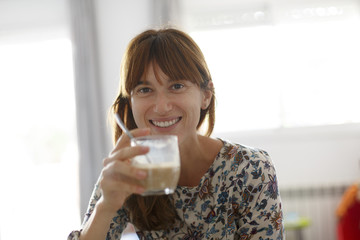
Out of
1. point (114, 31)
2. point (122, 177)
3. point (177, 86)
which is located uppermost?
point (114, 31)

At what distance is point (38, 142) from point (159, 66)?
4181 mm

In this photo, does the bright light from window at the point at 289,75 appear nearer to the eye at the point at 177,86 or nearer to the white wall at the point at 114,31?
the white wall at the point at 114,31

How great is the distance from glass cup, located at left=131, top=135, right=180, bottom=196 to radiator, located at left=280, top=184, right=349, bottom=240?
3.48 metres

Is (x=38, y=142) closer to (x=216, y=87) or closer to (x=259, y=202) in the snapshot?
(x=216, y=87)

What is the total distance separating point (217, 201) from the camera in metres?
1.52

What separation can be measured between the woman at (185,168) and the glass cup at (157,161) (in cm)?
18

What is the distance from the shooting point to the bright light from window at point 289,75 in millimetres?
4484

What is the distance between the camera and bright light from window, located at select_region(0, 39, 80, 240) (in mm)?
5129

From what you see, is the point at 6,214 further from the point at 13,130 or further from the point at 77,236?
the point at 77,236

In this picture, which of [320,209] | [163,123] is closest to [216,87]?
[320,209]

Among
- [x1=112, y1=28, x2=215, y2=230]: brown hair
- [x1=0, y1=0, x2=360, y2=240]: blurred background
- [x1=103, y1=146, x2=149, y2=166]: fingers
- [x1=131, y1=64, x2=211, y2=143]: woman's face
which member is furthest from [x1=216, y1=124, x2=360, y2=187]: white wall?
[x1=103, y1=146, x2=149, y2=166]: fingers

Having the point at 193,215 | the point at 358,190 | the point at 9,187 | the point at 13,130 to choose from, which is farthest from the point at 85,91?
the point at 193,215

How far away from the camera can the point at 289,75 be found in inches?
179

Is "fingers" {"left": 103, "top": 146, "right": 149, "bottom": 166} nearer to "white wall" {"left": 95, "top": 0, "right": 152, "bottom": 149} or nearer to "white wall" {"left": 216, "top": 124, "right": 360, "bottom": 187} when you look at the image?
"white wall" {"left": 216, "top": 124, "right": 360, "bottom": 187}
